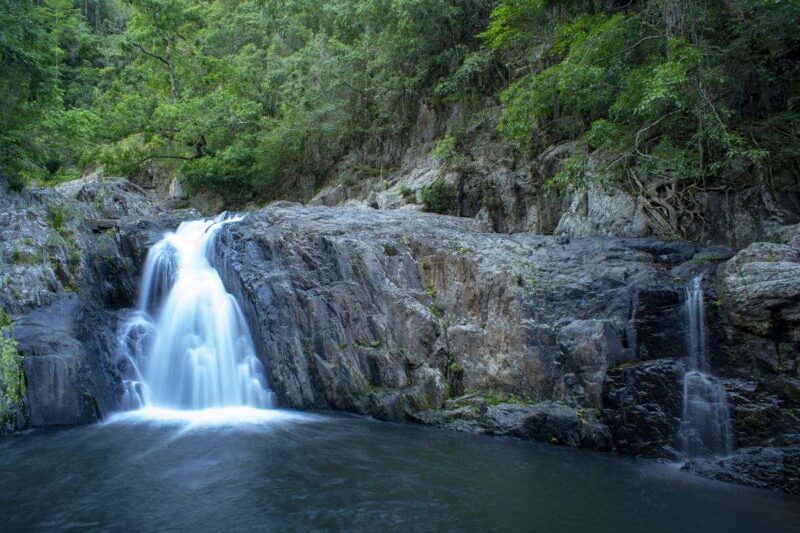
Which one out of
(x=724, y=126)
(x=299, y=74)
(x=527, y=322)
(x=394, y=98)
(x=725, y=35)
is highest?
(x=299, y=74)

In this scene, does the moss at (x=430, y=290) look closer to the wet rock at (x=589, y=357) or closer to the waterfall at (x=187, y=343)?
the wet rock at (x=589, y=357)

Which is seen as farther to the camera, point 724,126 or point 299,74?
point 299,74

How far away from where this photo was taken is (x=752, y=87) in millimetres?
11859

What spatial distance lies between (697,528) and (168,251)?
12.1 meters

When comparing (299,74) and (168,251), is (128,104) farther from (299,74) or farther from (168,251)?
(168,251)

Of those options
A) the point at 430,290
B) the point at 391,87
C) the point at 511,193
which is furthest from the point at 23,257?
the point at 391,87

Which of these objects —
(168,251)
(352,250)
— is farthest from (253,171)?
(352,250)

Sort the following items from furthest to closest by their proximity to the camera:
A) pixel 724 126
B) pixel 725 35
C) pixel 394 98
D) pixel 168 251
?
pixel 394 98 < pixel 168 251 < pixel 725 35 < pixel 724 126

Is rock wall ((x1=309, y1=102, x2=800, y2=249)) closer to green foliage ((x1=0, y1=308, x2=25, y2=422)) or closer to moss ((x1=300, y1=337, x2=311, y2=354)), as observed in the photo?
moss ((x1=300, y1=337, x2=311, y2=354))

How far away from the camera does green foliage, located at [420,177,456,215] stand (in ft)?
56.3

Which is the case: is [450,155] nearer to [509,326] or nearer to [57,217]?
[509,326]

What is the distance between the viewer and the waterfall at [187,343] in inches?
430

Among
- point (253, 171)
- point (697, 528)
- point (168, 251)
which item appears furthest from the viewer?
point (253, 171)

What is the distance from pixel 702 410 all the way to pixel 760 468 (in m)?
1.07
